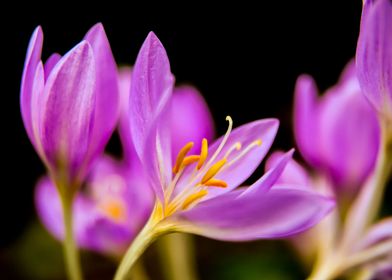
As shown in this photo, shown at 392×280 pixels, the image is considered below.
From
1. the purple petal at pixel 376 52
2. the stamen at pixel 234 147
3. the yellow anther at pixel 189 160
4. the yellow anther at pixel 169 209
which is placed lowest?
the yellow anther at pixel 169 209

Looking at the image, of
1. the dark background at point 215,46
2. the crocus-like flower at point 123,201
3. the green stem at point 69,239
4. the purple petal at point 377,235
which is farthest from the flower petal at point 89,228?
the dark background at point 215,46

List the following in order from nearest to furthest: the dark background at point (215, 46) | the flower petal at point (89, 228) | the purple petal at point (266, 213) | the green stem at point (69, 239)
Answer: the purple petal at point (266, 213) → the green stem at point (69, 239) → the flower petal at point (89, 228) → the dark background at point (215, 46)

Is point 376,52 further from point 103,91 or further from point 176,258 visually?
point 176,258

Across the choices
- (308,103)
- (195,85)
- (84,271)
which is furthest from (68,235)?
(195,85)

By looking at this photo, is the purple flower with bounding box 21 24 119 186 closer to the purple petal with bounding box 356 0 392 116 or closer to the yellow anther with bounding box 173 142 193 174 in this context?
the yellow anther with bounding box 173 142 193 174

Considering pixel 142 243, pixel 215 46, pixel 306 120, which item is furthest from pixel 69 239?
pixel 215 46

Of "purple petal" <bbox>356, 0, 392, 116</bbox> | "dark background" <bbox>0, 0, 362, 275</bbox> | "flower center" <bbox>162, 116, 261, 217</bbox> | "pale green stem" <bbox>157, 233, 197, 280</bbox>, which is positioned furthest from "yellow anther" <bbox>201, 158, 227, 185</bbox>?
"dark background" <bbox>0, 0, 362, 275</bbox>

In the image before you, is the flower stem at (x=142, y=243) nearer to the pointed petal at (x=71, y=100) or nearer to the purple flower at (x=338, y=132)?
the pointed petal at (x=71, y=100)
